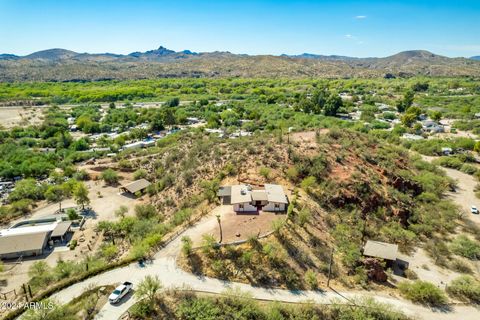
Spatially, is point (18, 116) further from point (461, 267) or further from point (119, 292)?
point (461, 267)

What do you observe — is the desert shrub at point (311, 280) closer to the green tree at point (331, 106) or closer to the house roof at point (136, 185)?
the house roof at point (136, 185)

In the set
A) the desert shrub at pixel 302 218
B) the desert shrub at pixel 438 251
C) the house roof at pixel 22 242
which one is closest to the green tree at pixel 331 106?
the desert shrub at pixel 438 251

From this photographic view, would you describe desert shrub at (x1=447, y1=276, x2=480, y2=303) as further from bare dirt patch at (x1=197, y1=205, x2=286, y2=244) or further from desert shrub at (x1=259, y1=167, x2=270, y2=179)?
desert shrub at (x1=259, y1=167, x2=270, y2=179)

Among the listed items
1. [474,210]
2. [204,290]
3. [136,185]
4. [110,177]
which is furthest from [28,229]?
[474,210]

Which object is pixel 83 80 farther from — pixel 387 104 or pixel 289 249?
pixel 289 249

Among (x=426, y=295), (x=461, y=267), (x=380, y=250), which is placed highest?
(x=380, y=250)
